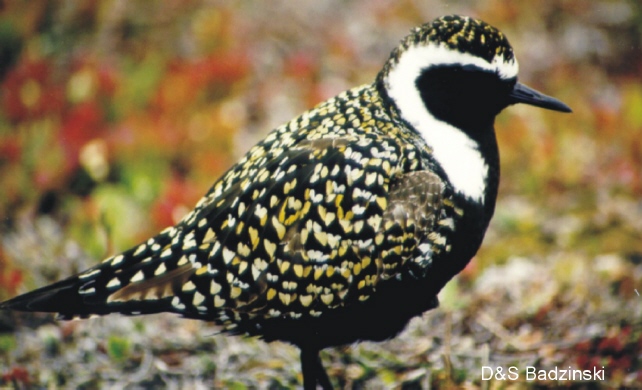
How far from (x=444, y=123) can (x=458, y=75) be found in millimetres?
218

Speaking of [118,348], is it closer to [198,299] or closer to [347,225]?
[198,299]

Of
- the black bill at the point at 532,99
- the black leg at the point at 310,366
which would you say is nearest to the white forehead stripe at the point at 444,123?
the black bill at the point at 532,99


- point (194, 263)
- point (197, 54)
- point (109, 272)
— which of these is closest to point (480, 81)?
point (194, 263)

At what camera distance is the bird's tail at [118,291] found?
3.06 m

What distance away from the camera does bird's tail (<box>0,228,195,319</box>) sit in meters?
3.06

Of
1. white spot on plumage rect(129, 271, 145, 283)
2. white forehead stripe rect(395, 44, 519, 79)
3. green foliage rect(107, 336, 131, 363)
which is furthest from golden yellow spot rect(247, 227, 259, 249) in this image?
→ green foliage rect(107, 336, 131, 363)

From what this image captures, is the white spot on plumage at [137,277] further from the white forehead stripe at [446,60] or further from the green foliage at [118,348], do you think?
the white forehead stripe at [446,60]

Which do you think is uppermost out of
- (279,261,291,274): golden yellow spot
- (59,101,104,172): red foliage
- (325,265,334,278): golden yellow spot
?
(59,101,104,172): red foliage

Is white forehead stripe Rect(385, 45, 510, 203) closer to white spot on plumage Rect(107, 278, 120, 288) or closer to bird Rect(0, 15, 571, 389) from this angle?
bird Rect(0, 15, 571, 389)

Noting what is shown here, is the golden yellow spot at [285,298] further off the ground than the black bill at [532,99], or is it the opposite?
the black bill at [532,99]

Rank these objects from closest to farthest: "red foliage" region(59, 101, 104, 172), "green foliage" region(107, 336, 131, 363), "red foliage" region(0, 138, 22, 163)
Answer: "green foliage" region(107, 336, 131, 363), "red foliage" region(0, 138, 22, 163), "red foliage" region(59, 101, 104, 172)

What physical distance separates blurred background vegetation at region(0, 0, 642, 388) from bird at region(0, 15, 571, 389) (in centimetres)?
77

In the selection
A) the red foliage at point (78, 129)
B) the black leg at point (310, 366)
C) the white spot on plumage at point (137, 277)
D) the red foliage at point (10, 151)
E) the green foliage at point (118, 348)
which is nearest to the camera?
the white spot on plumage at point (137, 277)

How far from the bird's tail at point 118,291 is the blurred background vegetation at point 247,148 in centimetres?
85
